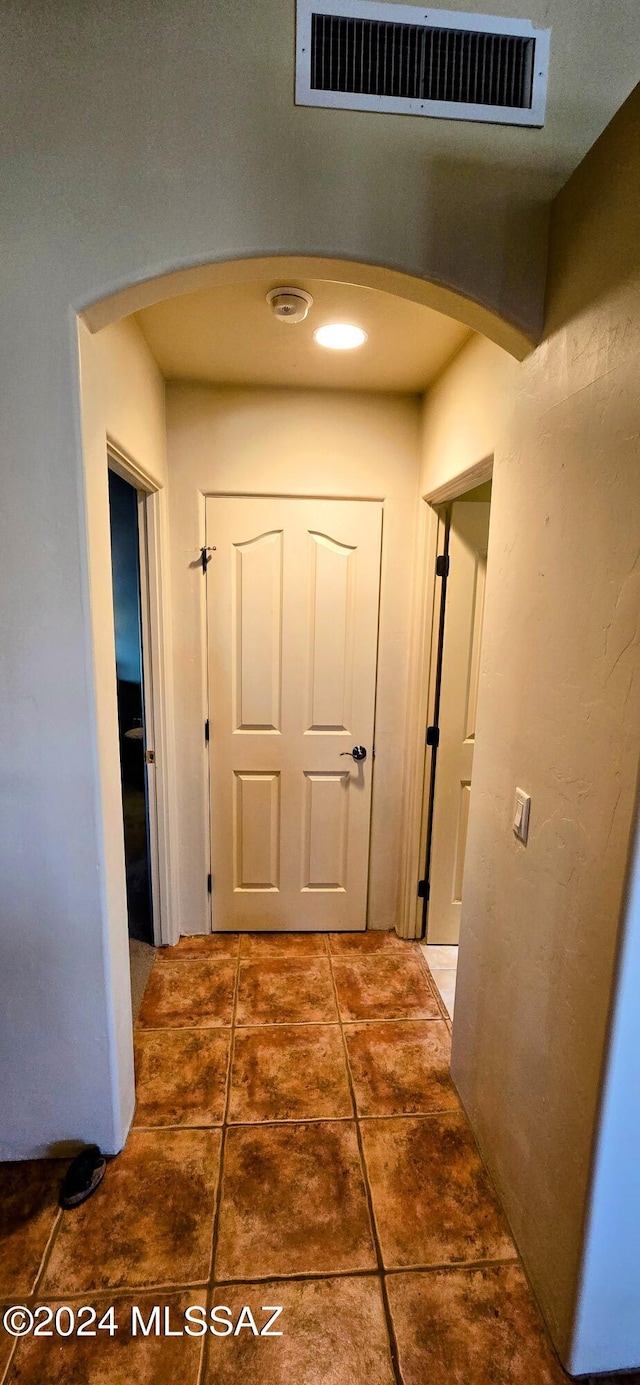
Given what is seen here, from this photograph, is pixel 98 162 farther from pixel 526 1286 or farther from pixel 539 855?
pixel 526 1286

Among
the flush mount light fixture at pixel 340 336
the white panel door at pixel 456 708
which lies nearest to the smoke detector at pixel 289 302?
the flush mount light fixture at pixel 340 336

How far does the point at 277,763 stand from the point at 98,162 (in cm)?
193

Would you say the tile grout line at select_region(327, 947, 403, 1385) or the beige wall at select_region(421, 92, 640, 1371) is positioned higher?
the beige wall at select_region(421, 92, 640, 1371)

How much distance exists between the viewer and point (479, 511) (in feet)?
7.38

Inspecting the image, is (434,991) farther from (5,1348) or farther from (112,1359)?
(5,1348)

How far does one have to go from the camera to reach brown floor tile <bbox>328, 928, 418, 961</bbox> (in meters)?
2.49

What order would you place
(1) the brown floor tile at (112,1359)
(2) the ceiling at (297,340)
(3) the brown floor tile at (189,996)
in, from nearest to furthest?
1. (1) the brown floor tile at (112,1359)
2. (2) the ceiling at (297,340)
3. (3) the brown floor tile at (189,996)

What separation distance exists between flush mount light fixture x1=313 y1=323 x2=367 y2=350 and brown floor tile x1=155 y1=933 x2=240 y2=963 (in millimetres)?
2350

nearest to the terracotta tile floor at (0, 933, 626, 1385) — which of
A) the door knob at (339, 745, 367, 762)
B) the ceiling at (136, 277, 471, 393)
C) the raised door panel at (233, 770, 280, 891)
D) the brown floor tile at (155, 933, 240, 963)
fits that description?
the brown floor tile at (155, 933, 240, 963)

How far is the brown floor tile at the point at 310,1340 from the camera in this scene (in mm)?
1109

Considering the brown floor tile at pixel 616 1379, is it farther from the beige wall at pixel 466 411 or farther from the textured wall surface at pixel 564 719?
the beige wall at pixel 466 411

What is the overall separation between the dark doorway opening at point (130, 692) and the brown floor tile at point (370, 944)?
836 millimetres

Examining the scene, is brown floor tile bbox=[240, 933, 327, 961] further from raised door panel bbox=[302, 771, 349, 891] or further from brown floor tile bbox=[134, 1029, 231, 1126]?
brown floor tile bbox=[134, 1029, 231, 1126]

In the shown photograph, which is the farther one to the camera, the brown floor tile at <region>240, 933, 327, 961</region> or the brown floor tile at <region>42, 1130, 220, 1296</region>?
the brown floor tile at <region>240, 933, 327, 961</region>
